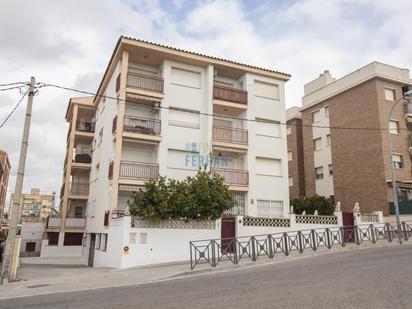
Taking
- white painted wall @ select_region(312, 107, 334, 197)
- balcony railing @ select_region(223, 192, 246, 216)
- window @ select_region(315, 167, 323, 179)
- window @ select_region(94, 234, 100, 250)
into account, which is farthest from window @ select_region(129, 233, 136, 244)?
window @ select_region(315, 167, 323, 179)

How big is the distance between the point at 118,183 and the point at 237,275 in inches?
422

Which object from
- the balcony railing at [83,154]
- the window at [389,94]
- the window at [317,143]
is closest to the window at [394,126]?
the window at [389,94]

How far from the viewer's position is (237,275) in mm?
12023

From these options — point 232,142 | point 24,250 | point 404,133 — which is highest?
A: point 404,133

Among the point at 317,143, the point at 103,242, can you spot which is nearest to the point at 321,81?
the point at 317,143

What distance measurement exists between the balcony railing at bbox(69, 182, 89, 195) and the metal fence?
699 inches

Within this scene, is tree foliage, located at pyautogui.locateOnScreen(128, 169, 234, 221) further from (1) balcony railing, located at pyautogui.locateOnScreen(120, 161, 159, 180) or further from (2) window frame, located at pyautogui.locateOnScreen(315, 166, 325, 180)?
(2) window frame, located at pyautogui.locateOnScreen(315, 166, 325, 180)

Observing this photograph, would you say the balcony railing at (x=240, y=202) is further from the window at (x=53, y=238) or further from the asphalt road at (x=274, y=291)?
the window at (x=53, y=238)

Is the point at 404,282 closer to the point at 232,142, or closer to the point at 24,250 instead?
Answer: the point at 232,142

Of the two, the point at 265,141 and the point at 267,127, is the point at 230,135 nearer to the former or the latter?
the point at 265,141

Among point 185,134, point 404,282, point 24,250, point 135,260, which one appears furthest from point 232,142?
point 24,250

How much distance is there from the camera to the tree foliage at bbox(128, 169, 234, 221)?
1778cm

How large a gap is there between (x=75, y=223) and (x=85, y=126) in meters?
8.81

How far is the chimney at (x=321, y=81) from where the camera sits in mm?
35025
